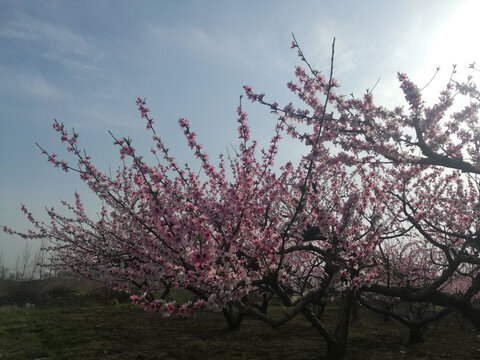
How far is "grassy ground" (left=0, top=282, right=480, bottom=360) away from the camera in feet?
25.4

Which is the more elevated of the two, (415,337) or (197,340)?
(415,337)

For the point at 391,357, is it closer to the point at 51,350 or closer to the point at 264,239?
the point at 264,239

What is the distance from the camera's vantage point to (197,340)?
8867 mm

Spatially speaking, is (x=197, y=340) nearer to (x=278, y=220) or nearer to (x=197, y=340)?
(x=197, y=340)

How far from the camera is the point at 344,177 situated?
Answer: 9672 mm

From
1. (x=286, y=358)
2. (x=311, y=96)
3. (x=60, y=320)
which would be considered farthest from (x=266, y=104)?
(x=60, y=320)

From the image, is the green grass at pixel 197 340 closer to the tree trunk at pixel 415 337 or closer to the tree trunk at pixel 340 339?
the tree trunk at pixel 415 337

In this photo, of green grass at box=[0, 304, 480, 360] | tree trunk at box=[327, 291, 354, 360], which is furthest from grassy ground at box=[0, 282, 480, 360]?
tree trunk at box=[327, 291, 354, 360]

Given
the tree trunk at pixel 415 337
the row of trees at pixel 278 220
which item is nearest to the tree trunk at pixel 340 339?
the row of trees at pixel 278 220

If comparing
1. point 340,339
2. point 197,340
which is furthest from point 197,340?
point 340,339

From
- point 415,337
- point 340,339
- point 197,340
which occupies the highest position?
point 340,339

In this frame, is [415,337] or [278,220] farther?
[415,337]

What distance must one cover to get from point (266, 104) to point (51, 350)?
7.87m

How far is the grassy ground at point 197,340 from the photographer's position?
25.4ft
